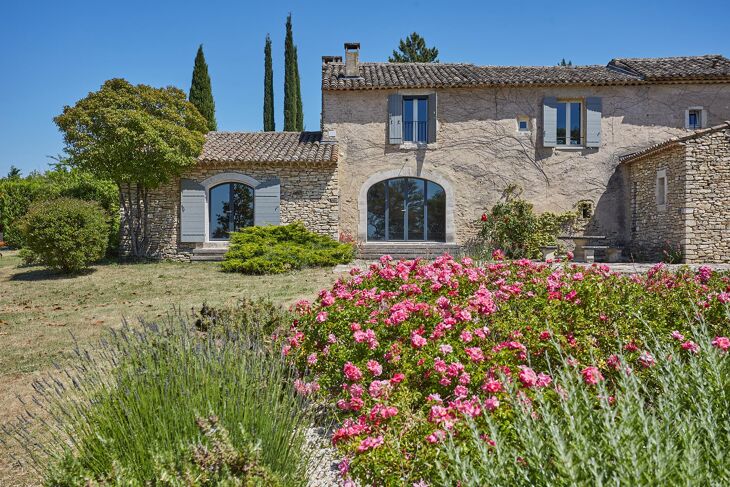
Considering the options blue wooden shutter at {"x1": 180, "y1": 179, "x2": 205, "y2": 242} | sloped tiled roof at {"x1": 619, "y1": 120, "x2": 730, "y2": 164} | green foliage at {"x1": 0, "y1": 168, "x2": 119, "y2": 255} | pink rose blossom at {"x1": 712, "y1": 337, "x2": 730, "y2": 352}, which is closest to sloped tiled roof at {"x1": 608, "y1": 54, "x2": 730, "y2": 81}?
sloped tiled roof at {"x1": 619, "y1": 120, "x2": 730, "y2": 164}

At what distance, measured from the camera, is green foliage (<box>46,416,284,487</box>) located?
172 cm

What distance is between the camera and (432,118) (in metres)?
14.6

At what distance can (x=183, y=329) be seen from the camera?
9.07 ft

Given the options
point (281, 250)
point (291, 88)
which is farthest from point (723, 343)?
point (291, 88)

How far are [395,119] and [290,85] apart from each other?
13.7 m

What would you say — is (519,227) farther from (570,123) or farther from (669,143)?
(669,143)

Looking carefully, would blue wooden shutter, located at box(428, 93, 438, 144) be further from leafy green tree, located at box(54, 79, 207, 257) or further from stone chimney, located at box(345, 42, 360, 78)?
leafy green tree, located at box(54, 79, 207, 257)

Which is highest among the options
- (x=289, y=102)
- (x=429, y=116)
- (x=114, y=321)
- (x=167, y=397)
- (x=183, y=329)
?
(x=289, y=102)

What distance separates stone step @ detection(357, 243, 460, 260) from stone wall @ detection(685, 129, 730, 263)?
622 cm

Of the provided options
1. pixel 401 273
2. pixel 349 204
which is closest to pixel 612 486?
pixel 401 273

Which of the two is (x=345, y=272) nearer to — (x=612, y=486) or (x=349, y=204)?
(x=349, y=204)

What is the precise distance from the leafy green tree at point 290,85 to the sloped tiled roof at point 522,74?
10.1 metres

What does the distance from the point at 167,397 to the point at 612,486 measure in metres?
1.96

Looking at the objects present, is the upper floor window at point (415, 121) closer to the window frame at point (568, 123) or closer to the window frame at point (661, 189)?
the window frame at point (568, 123)
